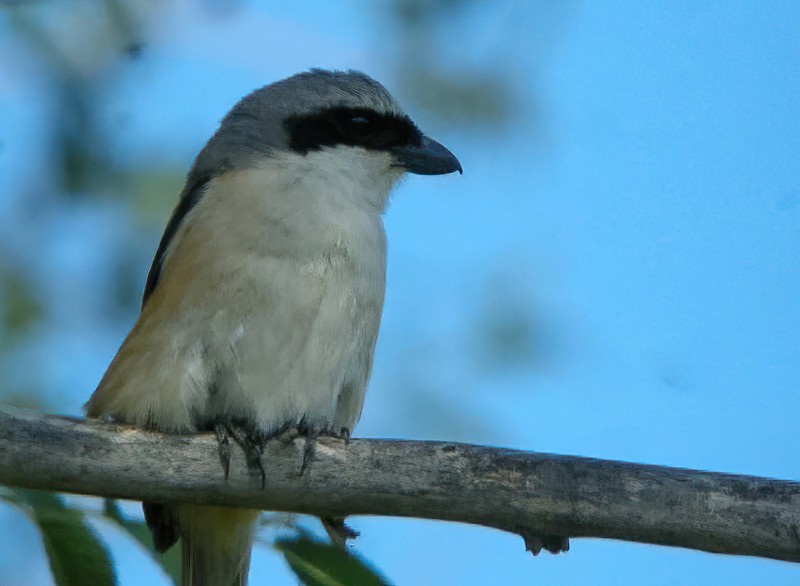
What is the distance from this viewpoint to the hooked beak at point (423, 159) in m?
4.07

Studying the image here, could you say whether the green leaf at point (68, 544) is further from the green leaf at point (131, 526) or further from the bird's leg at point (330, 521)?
the bird's leg at point (330, 521)

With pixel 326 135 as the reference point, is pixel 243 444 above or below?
below

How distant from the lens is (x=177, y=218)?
3.94 meters

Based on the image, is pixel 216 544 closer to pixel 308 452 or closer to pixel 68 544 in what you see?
pixel 308 452

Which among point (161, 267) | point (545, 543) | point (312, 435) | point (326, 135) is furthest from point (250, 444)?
point (326, 135)

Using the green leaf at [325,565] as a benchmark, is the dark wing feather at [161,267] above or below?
above

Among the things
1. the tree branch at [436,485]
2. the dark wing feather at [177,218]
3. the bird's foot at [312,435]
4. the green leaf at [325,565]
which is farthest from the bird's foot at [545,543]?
the dark wing feather at [177,218]

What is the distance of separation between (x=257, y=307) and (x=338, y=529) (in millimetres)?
783

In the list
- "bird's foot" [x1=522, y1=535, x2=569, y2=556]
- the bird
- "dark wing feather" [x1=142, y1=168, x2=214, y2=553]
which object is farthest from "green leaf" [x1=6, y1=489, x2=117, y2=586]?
"bird's foot" [x1=522, y1=535, x2=569, y2=556]

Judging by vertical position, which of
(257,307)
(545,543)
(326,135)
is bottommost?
(545,543)

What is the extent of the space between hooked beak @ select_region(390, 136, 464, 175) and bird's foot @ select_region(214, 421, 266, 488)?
125 centimetres

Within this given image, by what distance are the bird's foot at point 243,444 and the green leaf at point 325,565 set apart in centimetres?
39

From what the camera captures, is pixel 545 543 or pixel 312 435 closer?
Result: pixel 545 543

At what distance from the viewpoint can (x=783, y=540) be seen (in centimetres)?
251
